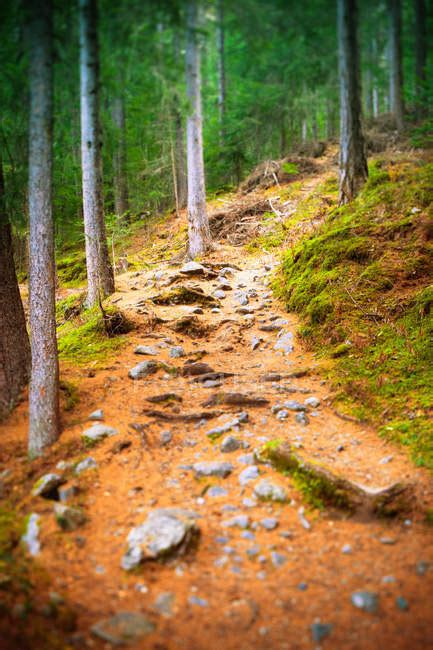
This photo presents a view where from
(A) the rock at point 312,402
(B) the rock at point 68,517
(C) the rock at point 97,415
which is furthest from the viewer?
(A) the rock at point 312,402

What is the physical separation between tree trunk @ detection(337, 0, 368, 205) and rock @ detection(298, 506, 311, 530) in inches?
336

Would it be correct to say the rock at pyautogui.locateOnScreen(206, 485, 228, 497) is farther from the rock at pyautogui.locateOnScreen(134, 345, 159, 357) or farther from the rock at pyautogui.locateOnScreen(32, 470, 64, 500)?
the rock at pyautogui.locateOnScreen(134, 345, 159, 357)

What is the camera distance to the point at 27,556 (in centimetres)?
292

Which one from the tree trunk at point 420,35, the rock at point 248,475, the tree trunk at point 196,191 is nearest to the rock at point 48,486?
the rock at point 248,475

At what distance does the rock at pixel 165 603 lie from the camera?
253cm

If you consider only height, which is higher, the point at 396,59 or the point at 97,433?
the point at 396,59

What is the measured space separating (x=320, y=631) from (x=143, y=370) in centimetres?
450

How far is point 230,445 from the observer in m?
4.35

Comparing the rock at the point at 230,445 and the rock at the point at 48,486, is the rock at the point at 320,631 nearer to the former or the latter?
the rock at the point at 230,445

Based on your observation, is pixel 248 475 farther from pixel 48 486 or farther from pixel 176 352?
pixel 176 352

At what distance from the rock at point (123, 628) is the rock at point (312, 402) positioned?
330 cm

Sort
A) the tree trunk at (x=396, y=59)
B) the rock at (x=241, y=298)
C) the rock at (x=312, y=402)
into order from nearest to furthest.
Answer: the rock at (x=312, y=402) < the rock at (x=241, y=298) < the tree trunk at (x=396, y=59)

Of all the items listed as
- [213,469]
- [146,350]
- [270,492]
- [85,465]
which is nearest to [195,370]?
[146,350]

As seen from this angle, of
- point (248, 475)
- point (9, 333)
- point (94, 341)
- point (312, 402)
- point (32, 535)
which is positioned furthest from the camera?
point (94, 341)
